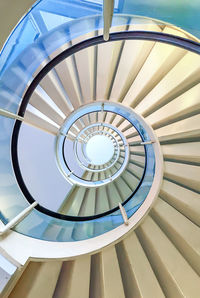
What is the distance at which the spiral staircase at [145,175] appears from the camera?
1.98 meters

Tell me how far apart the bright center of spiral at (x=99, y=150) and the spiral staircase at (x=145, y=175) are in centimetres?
732

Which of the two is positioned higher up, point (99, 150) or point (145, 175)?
point (99, 150)

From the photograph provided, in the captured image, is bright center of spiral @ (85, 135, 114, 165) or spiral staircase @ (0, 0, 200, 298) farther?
bright center of spiral @ (85, 135, 114, 165)

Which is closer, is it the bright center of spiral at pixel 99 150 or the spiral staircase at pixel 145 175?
the spiral staircase at pixel 145 175

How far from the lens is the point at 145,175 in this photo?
3.38 m

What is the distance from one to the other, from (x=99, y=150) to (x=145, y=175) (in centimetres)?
892

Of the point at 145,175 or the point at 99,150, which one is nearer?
the point at 145,175

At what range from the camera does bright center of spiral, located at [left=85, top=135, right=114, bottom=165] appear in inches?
436

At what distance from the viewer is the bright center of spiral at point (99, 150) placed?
11.1 meters

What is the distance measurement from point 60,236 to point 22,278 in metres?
0.67

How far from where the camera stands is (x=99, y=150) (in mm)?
12234

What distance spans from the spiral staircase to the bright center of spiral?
7.32m

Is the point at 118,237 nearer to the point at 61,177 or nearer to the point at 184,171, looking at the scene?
the point at 184,171

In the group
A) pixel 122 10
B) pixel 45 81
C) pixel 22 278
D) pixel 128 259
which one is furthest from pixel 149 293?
pixel 45 81
